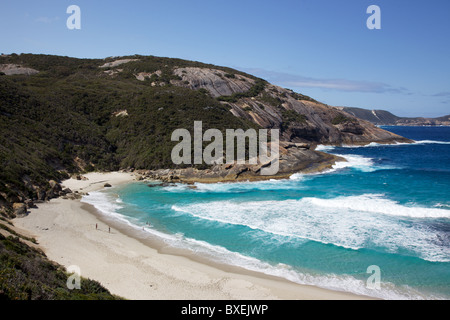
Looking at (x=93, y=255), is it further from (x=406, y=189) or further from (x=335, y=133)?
(x=335, y=133)

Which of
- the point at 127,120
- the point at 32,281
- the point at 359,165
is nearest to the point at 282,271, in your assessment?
the point at 32,281

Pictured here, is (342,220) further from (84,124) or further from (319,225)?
(84,124)

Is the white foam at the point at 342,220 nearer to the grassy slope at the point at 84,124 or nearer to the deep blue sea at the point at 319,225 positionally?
the deep blue sea at the point at 319,225

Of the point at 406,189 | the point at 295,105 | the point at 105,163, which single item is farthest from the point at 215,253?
the point at 295,105

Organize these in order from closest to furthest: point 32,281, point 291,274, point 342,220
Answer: point 32,281
point 291,274
point 342,220

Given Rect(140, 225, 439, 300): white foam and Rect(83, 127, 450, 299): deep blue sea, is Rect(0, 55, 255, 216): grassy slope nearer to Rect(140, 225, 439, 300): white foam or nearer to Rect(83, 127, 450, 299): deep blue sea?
Rect(83, 127, 450, 299): deep blue sea

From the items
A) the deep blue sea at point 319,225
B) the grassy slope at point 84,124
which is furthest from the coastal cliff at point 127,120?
the deep blue sea at point 319,225

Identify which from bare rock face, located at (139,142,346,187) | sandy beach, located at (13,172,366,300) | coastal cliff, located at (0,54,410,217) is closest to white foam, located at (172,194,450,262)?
sandy beach, located at (13,172,366,300)
